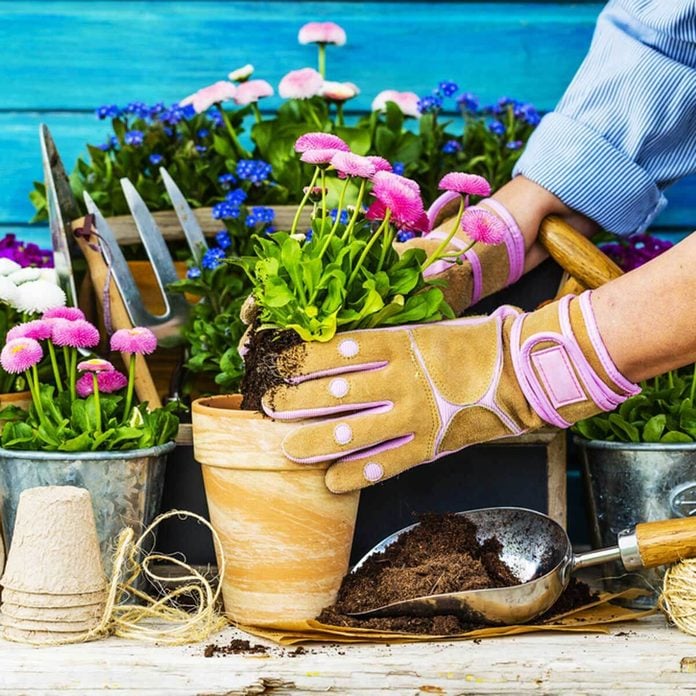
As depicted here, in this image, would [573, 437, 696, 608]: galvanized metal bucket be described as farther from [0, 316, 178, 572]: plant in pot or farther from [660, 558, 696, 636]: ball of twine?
[0, 316, 178, 572]: plant in pot

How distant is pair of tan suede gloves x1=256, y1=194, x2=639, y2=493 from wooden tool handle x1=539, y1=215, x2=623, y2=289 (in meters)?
0.22

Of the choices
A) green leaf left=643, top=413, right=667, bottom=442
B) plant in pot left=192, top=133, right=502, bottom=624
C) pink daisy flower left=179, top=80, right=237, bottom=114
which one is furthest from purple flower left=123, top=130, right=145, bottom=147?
green leaf left=643, top=413, right=667, bottom=442

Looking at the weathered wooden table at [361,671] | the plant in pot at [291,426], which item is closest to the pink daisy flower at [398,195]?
the plant in pot at [291,426]

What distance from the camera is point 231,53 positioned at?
1959mm

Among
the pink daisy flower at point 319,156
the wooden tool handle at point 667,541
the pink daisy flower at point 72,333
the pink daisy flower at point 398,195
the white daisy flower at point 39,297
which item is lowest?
the wooden tool handle at point 667,541

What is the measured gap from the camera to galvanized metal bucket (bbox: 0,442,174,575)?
1232 millimetres

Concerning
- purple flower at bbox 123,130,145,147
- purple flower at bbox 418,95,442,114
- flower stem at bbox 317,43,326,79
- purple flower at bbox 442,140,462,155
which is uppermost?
flower stem at bbox 317,43,326,79

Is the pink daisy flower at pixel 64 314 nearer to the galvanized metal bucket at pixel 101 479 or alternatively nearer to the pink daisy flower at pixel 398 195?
the galvanized metal bucket at pixel 101 479

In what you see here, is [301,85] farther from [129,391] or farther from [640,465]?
[640,465]

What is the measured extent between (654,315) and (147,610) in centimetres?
66

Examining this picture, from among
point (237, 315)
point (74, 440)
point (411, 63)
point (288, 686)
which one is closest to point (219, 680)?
point (288, 686)

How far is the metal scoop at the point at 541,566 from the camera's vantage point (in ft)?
3.75

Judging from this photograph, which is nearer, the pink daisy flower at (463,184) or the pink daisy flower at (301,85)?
the pink daisy flower at (463,184)

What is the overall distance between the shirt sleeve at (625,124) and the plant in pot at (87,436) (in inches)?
25.0
